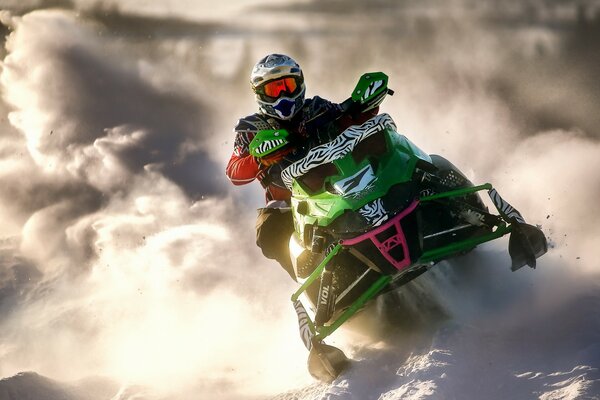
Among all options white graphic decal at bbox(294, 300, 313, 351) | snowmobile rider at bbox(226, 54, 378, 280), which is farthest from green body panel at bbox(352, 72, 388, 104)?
white graphic decal at bbox(294, 300, 313, 351)

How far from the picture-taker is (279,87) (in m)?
6.61

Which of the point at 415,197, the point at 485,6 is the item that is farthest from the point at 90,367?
the point at 485,6

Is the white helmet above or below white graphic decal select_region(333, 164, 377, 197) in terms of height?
above

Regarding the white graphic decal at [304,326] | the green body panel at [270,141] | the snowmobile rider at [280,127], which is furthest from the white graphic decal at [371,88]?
the white graphic decal at [304,326]

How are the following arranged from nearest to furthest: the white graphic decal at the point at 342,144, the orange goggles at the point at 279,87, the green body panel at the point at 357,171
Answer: the green body panel at the point at 357,171, the white graphic decal at the point at 342,144, the orange goggles at the point at 279,87

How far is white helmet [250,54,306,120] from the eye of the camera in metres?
6.62

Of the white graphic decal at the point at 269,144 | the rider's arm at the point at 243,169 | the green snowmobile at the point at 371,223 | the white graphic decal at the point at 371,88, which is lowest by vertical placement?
the green snowmobile at the point at 371,223

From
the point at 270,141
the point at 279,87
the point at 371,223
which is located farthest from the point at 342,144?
the point at 279,87

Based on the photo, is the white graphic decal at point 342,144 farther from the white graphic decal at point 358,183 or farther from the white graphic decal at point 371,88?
the white graphic decal at point 371,88

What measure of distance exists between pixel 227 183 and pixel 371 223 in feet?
31.2

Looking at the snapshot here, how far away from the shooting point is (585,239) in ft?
23.6

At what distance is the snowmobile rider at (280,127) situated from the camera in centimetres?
635

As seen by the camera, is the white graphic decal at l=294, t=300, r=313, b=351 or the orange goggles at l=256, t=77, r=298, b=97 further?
the orange goggles at l=256, t=77, r=298, b=97

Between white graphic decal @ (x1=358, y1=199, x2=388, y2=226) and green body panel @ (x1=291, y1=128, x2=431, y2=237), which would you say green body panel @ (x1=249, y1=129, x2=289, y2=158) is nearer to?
green body panel @ (x1=291, y1=128, x2=431, y2=237)
